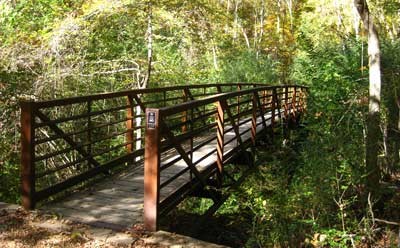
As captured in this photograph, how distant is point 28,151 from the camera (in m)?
4.67

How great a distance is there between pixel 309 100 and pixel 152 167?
6.76m

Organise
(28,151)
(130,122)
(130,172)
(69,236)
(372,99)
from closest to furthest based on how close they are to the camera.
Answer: (69,236)
(28,151)
(372,99)
(130,172)
(130,122)

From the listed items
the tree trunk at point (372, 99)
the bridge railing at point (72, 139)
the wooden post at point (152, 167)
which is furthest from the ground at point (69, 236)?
the tree trunk at point (372, 99)

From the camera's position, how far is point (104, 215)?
4.64m

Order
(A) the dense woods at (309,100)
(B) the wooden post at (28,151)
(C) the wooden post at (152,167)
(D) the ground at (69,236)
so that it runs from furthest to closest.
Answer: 1. (A) the dense woods at (309,100)
2. (B) the wooden post at (28,151)
3. (C) the wooden post at (152,167)
4. (D) the ground at (69,236)

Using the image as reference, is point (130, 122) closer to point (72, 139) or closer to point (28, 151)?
point (72, 139)

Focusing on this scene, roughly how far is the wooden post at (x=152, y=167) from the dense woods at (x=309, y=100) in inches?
47.6

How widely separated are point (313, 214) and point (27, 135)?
364cm

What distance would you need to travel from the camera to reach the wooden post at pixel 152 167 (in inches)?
164

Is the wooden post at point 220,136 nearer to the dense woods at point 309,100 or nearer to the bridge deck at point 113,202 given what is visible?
the bridge deck at point 113,202

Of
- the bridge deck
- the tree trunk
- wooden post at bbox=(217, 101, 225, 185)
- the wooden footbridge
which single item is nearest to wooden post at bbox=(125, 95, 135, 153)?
the wooden footbridge

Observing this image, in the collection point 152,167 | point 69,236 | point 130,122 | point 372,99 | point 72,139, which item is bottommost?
point 69,236

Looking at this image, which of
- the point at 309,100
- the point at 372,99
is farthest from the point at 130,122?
the point at 309,100

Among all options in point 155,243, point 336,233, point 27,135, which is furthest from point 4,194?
point 336,233
